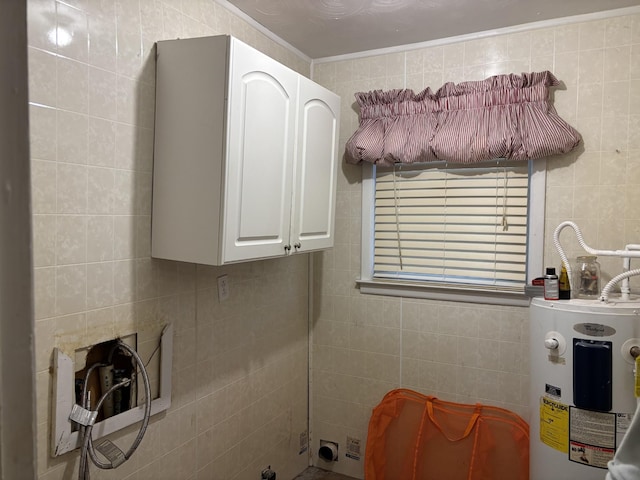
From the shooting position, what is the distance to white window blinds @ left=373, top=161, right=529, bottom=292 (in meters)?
2.26

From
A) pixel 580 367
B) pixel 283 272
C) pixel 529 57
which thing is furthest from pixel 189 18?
pixel 580 367

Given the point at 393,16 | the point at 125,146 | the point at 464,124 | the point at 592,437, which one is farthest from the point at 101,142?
the point at 592,437

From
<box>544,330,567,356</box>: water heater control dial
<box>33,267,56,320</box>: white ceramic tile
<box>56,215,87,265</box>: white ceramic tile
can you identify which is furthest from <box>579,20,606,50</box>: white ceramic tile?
<box>33,267,56,320</box>: white ceramic tile

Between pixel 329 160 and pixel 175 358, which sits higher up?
pixel 329 160

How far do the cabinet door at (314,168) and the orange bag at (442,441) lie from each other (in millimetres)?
993

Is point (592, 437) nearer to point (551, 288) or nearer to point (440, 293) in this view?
point (551, 288)

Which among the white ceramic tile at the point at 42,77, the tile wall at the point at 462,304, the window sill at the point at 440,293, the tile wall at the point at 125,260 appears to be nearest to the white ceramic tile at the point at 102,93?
the tile wall at the point at 125,260

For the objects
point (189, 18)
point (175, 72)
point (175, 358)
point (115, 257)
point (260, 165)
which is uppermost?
point (189, 18)

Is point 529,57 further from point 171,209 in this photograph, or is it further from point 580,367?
point 171,209

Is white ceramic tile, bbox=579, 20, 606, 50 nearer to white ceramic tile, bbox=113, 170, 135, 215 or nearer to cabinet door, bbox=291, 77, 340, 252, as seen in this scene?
cabinet door, bbox=291, 77, 340, 252

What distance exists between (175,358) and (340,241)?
1.21 meters

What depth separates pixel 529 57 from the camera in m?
2.18

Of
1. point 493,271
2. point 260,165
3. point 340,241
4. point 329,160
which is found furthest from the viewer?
point 340,241

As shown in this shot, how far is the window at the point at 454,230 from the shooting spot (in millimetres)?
2232
